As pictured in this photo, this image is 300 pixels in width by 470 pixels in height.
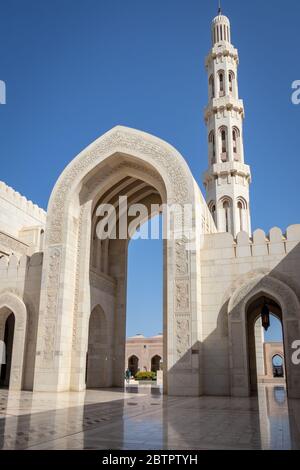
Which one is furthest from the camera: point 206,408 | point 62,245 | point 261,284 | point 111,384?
point 111,384

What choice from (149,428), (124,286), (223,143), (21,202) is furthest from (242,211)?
(149,428)

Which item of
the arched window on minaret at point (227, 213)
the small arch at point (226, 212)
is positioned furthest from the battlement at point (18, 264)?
the arched window on minaret at point (227, 213)

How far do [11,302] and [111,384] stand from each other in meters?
5.59

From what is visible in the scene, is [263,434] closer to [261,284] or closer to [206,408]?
[206,408]

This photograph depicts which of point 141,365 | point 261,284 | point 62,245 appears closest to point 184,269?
point 261,284

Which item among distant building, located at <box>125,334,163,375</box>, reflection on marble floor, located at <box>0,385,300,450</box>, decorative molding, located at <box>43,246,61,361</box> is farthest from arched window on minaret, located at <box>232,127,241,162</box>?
distant building, located at <box>125,334,163,375</box>

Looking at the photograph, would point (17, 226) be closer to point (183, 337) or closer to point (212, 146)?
point (212, 146)

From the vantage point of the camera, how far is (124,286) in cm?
1908

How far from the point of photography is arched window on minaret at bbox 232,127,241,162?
2436cm

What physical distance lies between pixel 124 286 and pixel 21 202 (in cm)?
777

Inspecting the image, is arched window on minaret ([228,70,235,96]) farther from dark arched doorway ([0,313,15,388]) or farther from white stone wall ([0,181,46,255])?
dark arched doorway ([0,313,15,388])

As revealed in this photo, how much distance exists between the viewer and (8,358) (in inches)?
763

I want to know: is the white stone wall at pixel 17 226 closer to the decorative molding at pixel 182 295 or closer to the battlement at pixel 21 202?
the battlement at pixel 21 202

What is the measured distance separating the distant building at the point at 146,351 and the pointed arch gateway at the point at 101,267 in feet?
67.2
